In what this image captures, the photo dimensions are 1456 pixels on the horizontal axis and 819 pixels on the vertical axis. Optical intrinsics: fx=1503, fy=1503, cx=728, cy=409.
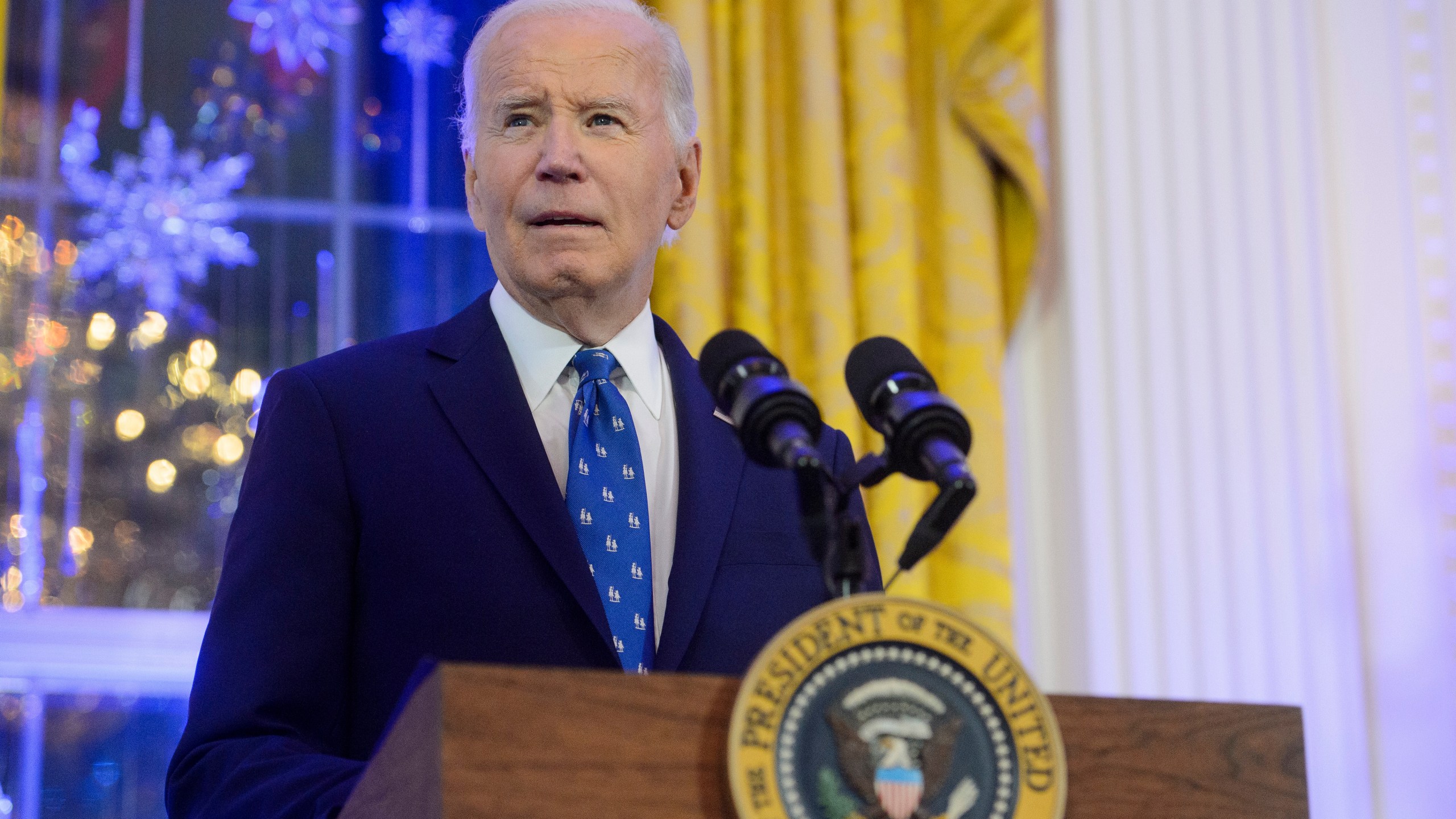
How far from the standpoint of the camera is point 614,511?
1546mm

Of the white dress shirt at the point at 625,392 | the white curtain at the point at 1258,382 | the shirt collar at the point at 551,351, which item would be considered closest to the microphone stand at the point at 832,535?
the white dress shirt at the point at 625,392

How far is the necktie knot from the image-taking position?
1.67 m

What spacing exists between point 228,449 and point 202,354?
0.19 metres

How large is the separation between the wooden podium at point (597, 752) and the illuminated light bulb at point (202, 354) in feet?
6.53

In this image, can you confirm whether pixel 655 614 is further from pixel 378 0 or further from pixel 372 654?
pixel 378 0

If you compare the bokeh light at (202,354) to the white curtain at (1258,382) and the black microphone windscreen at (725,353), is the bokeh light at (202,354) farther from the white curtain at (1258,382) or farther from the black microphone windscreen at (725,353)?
the black microphone windscreen at (725,353)

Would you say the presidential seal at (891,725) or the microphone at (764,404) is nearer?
the presidential seal at (891,725)

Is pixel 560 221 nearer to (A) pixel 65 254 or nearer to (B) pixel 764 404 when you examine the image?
(B) pixel 764 404

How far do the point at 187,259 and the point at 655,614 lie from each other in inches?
67.8

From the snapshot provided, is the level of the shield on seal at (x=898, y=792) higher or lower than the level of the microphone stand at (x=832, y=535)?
lower

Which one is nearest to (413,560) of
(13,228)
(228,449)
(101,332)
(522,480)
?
(522,480)

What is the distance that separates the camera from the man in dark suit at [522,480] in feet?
4.56

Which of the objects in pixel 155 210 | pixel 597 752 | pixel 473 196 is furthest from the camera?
pixel 155 210

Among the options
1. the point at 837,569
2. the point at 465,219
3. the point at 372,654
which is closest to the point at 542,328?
the point at 372,654
